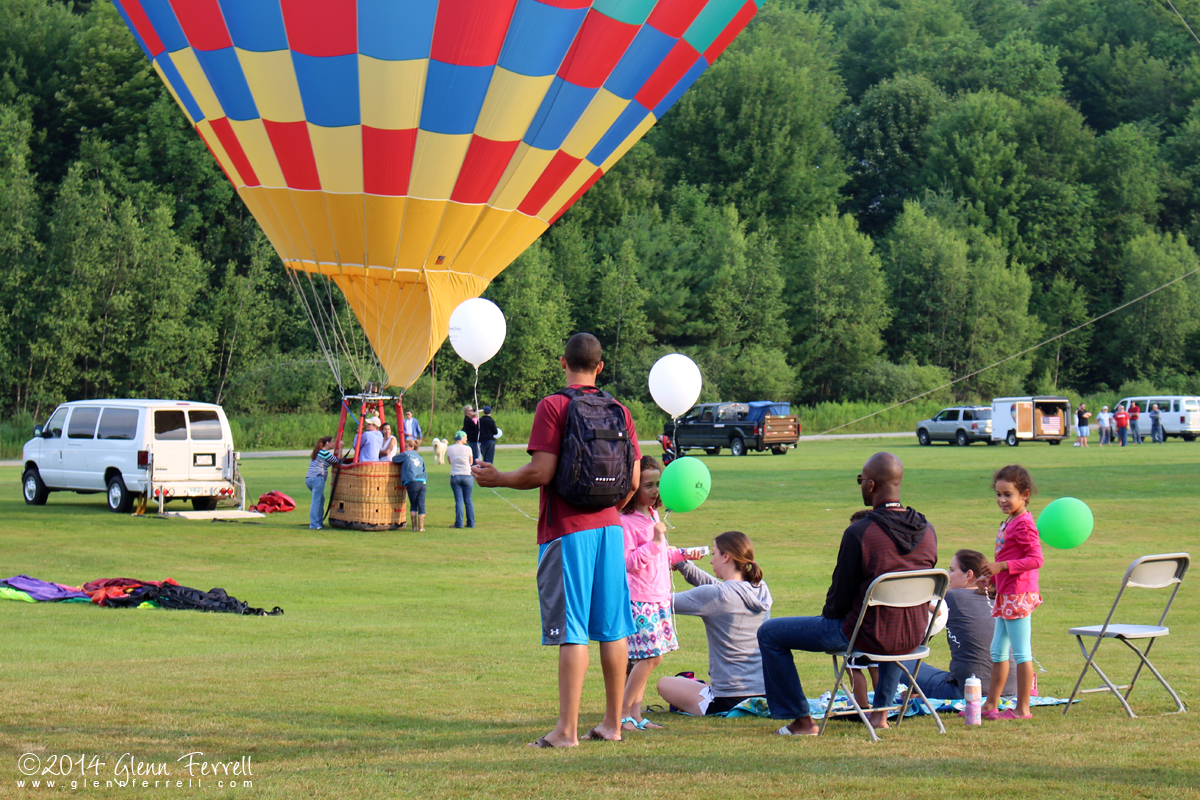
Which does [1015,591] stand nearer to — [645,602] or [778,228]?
[645,602]

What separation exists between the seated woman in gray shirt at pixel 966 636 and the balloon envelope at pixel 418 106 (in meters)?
9.73

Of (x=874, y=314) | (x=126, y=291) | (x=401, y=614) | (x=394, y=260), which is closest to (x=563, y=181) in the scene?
(x=394, y=260)

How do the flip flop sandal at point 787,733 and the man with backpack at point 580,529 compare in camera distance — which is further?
the flip flop sandal at point 787,733

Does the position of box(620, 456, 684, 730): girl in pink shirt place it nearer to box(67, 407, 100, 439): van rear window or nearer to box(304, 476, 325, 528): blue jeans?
box(304, 476, 325, 528): blue jeans

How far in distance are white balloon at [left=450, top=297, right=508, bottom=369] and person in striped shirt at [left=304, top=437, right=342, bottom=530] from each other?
4216 millimetres

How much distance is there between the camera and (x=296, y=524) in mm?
17922

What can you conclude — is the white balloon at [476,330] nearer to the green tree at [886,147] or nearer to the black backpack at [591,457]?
the black backpack at [591,457]

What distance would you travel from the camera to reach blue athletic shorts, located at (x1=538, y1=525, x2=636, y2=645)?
5.08 metres

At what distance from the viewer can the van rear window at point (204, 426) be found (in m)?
19.1

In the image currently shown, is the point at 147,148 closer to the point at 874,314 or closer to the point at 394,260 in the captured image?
the point at 874,314

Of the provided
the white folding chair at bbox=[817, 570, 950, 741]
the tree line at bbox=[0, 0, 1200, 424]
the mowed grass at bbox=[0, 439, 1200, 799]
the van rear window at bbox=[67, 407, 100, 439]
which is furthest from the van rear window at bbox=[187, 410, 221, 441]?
the tree line at bbox=[0, 0, 1200, 424]

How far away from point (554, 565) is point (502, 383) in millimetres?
54814

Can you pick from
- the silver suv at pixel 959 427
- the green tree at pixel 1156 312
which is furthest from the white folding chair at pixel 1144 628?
the green tree at pixel 1156 312

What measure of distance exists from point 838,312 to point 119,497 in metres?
53.2
